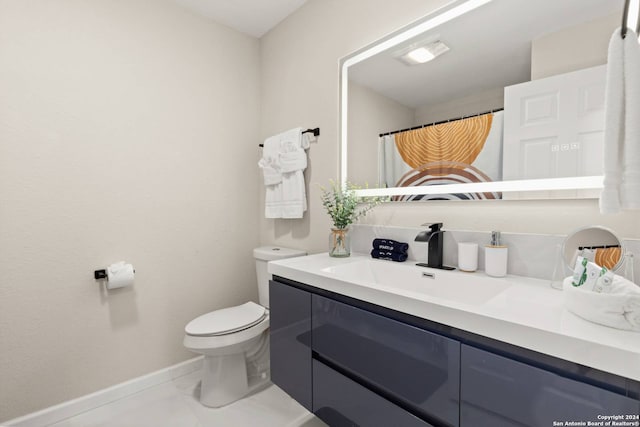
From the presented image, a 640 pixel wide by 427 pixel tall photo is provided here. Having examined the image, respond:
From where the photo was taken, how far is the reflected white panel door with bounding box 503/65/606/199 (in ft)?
3.06

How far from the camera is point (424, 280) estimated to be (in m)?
1.17

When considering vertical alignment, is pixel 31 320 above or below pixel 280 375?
above

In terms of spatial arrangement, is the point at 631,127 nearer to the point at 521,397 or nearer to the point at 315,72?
the point at 521,397

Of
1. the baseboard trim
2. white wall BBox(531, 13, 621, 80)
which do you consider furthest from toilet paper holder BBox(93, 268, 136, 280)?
white wall BBox(531, 13, 621, 80)

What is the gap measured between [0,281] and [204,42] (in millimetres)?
1776

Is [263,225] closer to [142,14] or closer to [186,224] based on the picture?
[186,224]

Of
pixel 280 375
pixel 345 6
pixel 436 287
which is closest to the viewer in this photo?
pixel 436 287

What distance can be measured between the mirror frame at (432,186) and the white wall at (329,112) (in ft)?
0.15

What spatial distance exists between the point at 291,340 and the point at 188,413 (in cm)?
→ 87

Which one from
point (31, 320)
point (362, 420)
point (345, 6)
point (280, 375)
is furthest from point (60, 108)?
point (362, 420)

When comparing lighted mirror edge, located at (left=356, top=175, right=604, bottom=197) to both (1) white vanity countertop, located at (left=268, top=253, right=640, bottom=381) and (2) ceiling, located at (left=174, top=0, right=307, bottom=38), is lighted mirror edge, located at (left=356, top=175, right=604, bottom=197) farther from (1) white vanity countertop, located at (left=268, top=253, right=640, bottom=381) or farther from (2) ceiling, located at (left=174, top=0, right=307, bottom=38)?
(2) ceiling, located at (left=174, top=0, right=307, bottom=38)

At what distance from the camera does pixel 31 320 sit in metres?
1.46

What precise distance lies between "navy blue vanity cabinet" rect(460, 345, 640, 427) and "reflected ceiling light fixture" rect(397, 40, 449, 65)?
121 centimetres

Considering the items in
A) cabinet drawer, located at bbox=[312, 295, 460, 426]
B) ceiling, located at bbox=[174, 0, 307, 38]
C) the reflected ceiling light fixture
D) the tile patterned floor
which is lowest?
the tile patterned floor
